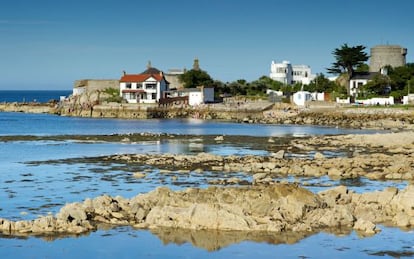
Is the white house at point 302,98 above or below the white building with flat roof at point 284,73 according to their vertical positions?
below

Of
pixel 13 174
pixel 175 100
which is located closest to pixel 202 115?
pixel 175 100

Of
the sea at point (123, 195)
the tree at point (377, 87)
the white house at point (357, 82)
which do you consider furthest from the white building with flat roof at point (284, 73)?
the sea at point (123, 195)

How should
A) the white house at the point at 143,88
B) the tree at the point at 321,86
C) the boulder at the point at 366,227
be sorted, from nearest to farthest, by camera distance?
1. the boulder at the point at 366,227
2. the white house at the point at 143,88
3. the tree at the point at 321,86

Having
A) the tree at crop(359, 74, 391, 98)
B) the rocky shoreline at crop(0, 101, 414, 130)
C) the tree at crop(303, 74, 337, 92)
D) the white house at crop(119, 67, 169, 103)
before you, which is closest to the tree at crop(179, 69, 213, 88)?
the white house at crop(119, 67, 169, 103)

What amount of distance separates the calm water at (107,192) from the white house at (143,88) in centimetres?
4598

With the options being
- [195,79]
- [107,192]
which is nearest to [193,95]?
[195,79]

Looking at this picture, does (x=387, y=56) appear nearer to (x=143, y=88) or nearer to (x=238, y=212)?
(x=143, y=88)

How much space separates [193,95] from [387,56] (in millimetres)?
36162

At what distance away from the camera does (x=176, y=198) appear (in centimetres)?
2273

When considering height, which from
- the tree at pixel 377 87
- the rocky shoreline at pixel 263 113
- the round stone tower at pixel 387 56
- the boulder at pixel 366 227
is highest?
the round stone tower at pixel 387 56

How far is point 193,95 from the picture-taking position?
98562 millimetres

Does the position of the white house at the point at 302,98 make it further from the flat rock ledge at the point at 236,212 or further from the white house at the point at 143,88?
the flat rock ledge at the point at 236,212

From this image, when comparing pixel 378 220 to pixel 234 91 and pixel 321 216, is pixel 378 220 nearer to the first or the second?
pixel 321 216

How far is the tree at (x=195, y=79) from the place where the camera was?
349 feet
